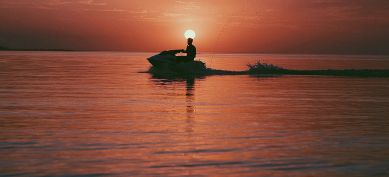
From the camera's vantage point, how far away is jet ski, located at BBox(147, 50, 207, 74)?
4023 cm

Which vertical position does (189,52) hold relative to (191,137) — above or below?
above

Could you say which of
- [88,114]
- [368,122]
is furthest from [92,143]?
[368,122]

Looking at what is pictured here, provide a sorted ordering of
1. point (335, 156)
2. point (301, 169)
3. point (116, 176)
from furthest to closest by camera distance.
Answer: point (335, 156)
point (301, 169)
point (116, 176)

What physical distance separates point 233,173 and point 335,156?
219 centimetres

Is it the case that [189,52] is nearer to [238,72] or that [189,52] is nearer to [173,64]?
[173,64]

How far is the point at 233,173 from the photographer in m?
7.58

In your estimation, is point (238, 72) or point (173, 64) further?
point (238, 72)

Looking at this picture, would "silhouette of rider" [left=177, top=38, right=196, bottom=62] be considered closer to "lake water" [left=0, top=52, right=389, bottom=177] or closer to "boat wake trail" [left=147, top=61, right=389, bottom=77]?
"boat wake trail" [left=147, top=61, right=389, bottom=77]

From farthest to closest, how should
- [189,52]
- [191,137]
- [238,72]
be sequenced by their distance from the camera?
1. [238,72]
2. [189,52]
3. [191,137]

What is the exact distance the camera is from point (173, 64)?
132 ft

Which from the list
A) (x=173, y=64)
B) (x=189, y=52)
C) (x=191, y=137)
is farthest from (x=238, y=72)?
(x=191, y=137)

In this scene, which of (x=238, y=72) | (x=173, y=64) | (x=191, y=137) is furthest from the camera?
(x=238, y=72)

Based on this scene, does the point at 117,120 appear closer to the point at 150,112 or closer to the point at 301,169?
the point at 150,112

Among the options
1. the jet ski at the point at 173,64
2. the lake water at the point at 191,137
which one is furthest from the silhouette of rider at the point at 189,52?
the lake water at the point at 191,137
